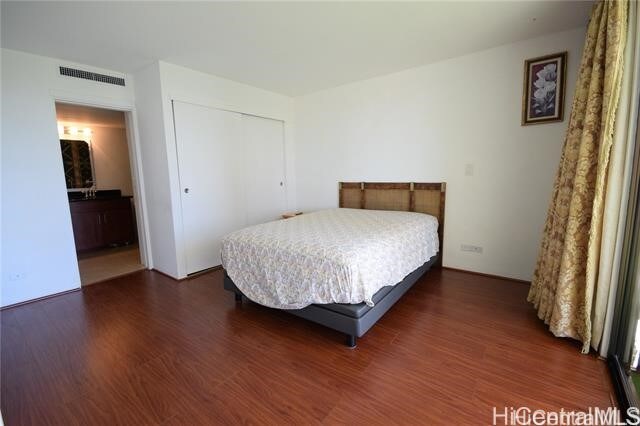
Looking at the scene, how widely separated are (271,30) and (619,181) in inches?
106

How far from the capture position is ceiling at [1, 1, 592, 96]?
2094 mm

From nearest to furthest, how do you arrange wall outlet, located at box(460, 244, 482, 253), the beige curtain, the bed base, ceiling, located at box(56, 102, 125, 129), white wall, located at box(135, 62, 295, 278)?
the beige curtain
the bed base
white wall, located at box(135, 62, 295, 278)
wall outlet, located at box(460, 244, 482, 253)
ceiling, located at box(56, 102, 125, 129)

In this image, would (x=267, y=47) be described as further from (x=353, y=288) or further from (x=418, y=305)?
(x=418, y=305)

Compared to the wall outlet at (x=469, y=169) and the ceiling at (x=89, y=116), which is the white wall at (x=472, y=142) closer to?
the wall outlet at (x=469, y=169)

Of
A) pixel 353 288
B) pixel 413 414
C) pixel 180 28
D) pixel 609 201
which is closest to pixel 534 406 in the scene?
pixel 413 414


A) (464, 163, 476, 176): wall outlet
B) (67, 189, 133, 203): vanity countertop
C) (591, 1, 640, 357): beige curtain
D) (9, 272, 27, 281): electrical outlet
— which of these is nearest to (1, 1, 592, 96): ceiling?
(591, 1, 640, 357): beige curtain

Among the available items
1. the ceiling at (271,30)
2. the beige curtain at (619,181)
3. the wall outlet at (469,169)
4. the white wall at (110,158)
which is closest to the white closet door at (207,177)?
the ceiling at (271,30)

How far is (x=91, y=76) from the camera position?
310 centimetres

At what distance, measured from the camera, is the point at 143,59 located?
2.93 metres

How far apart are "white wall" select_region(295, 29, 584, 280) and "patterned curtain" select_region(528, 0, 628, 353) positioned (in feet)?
2.86

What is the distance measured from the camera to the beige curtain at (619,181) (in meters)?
1.58

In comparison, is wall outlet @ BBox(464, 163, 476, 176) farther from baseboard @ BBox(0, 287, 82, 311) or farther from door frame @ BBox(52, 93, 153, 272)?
baseboard @ BBox(0, 287, 82, 311)

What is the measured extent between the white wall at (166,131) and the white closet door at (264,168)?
43cm

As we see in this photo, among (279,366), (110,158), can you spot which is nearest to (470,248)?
(279,366)
